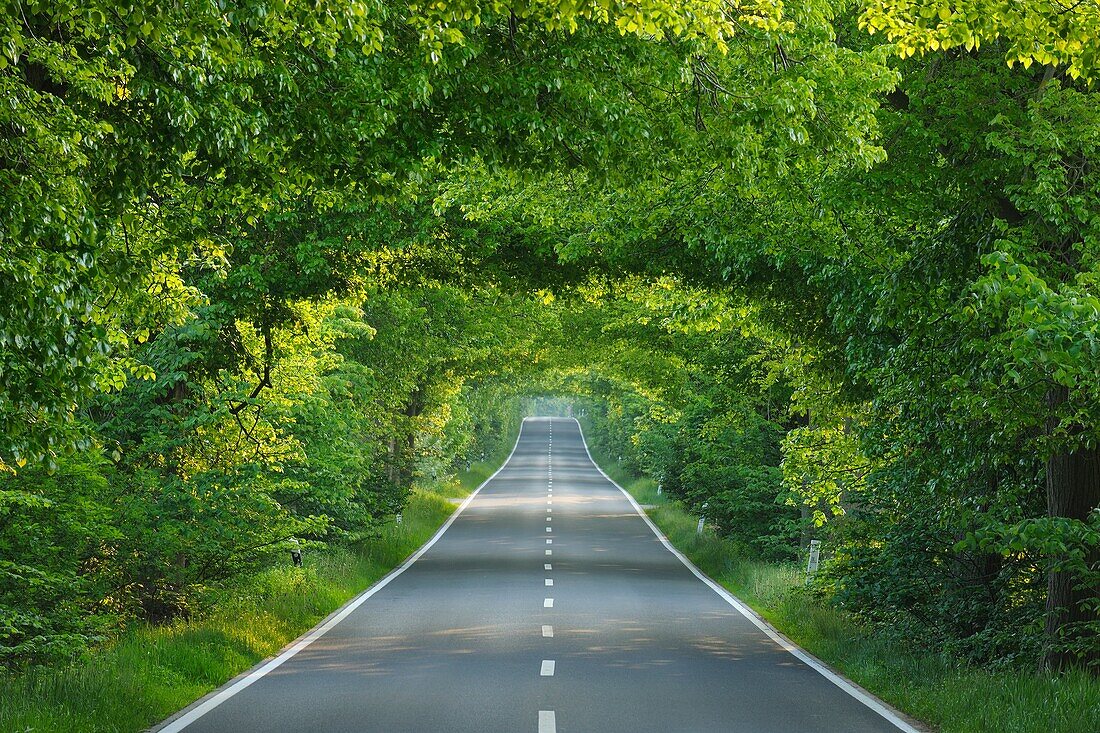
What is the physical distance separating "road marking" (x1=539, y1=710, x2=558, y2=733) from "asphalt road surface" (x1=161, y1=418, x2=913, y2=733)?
19 mm

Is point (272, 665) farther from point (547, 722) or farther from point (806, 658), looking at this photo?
point (806, 658)

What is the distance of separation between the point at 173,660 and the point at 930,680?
7772 mm

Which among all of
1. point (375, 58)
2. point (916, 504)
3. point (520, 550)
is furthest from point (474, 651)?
point (520, 550)

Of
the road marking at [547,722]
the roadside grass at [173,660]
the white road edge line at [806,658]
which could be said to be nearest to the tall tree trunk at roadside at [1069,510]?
the white road edge line at [806,658]

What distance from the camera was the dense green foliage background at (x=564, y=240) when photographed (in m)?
7.74

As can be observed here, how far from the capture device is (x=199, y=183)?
10656mm

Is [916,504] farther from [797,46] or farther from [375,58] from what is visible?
[375,58]

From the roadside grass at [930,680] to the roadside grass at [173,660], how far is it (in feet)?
22.5

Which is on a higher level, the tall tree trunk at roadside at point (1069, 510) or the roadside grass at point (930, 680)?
the tall tree trunk at roadside at point (1069, 510)

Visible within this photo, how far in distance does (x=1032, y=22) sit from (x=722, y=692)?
6990mm

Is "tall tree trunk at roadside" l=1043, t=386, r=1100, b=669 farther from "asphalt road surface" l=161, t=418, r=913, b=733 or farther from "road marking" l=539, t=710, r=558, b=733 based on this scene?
"road marking" l=539, t=710, r=558, b=733

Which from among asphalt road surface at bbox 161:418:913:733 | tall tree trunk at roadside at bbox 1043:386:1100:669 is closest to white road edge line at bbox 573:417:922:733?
asphalt road surface at bbox 161:418:913:733

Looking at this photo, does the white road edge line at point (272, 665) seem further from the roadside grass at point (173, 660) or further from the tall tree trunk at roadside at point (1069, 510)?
the tall tree trunk at roadside at point (1069, 510)

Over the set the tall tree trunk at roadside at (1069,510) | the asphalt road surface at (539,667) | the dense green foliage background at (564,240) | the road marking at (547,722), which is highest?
the dense green foliage background at (564,240)
